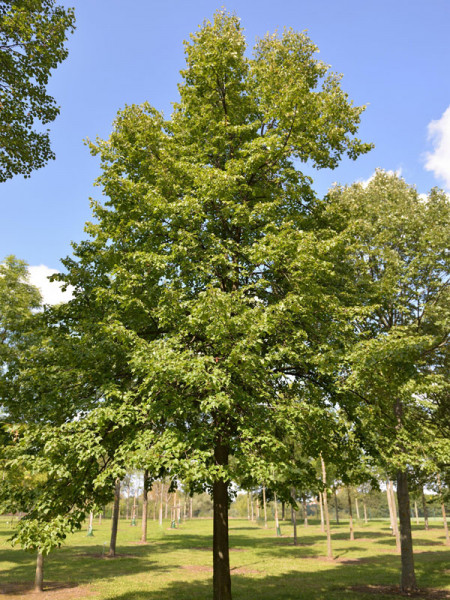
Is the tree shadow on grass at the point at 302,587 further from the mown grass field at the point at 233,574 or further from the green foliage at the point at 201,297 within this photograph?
the green foliage at the point at 201,297

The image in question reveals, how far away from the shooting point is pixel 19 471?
1509 centimetres

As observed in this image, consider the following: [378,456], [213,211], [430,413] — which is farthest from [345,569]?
[213,211]

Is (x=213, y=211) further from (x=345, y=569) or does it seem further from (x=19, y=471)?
(x=345, y=569)

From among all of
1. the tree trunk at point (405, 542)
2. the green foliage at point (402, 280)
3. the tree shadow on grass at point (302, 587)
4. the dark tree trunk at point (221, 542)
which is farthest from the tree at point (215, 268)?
the tree trunk at point (405, 542)

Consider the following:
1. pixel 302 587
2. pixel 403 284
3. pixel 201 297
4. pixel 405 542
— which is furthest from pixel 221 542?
pixel 403 284

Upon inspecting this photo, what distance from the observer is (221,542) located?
450 inches

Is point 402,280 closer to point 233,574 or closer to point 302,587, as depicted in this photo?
point 302,587

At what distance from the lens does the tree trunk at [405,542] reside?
17.0m

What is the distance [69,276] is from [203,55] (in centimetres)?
811

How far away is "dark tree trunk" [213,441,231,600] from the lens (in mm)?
10977

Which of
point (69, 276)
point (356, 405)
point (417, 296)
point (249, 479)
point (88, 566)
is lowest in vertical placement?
point (88, 566)

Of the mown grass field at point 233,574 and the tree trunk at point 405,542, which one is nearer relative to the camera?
the mown grass field at point 233,574

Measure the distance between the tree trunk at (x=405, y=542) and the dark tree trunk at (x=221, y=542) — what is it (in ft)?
30.9

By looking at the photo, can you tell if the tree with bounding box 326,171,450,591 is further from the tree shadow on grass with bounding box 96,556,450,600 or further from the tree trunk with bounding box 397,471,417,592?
the tree shadow on grass with bounding box 96,556,450,600
